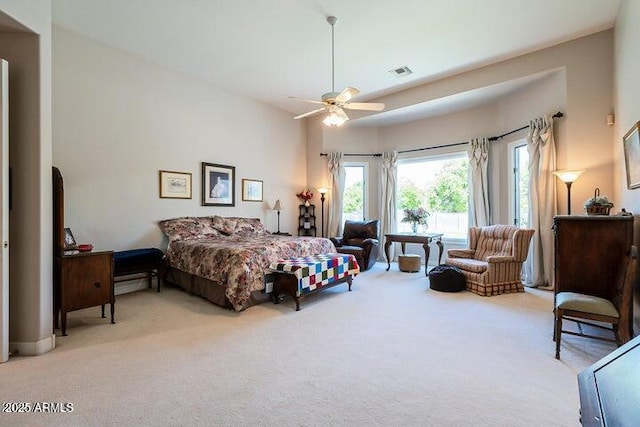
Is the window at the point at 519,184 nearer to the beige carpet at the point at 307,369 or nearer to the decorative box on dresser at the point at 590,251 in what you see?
the beige carpet at the point at 307,369

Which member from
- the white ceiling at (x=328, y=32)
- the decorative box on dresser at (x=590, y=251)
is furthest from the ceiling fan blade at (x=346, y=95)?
the decorative box on dresser at (x=590, y=251)

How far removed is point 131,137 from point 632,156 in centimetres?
610

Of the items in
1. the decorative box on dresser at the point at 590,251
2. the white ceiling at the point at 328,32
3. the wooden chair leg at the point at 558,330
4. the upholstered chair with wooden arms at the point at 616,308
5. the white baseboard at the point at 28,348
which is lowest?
the white baseboard at the point at 28,348

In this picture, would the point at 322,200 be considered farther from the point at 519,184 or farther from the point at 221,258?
the point at 519,184

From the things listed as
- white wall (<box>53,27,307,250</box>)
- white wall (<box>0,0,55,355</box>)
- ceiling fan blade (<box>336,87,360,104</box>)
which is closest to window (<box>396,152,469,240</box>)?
white wall (<box>53,27,307,250</box>)

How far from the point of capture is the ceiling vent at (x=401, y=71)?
4.83 metres

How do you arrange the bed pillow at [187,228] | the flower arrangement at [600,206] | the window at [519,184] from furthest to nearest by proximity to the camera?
1. the window at [519,184]
2. the bed pillow at [187,228]
3. the flower arrangement at [600,206]

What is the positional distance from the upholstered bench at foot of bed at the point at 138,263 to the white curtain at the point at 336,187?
373 cm

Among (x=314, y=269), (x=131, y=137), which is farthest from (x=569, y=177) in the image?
(x=131, y=137)

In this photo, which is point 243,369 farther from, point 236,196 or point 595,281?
point 236,196

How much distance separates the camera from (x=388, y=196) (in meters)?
→ 6.76

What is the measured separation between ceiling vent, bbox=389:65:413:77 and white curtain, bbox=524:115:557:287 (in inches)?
82.7

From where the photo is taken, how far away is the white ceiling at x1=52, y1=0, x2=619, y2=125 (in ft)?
11.0

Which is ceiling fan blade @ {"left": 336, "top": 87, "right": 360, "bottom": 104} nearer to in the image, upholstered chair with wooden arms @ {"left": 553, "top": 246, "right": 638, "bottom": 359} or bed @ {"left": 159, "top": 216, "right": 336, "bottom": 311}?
bed @ {"left": 159, "top": 216, "right": 336, "bottom": 311}
